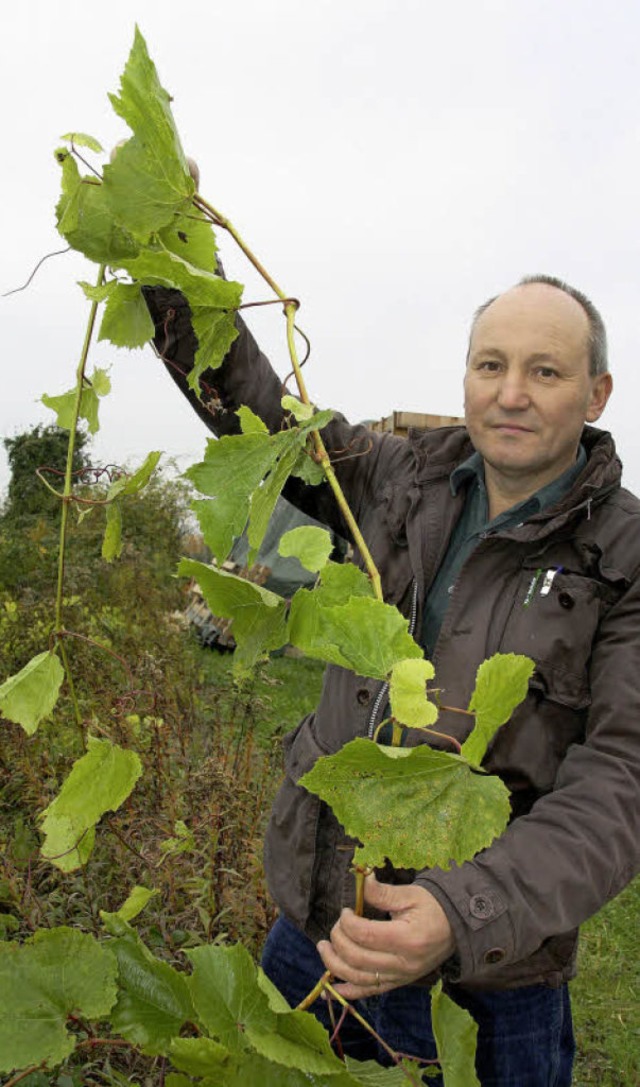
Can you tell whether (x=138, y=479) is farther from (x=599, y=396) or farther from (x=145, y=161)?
(x=599, y=396)

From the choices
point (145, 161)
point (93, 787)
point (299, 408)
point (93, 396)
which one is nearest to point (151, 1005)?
point (93, 787)

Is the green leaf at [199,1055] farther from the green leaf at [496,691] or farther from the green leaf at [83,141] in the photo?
the green leaf at [83,141]

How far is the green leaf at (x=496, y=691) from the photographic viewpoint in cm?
79

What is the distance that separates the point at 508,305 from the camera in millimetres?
1465

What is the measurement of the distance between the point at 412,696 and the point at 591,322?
1007mm

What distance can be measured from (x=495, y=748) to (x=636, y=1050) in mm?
2498

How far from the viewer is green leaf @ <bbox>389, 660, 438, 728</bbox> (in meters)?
0.73

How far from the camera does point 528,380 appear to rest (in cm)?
143

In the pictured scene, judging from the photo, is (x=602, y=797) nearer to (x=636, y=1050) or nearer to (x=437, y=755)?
(x=437, y=755)

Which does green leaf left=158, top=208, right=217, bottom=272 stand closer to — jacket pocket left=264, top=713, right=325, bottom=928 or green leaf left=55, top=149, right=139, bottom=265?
green leaf left=55, top=149, right=139, bottom=265

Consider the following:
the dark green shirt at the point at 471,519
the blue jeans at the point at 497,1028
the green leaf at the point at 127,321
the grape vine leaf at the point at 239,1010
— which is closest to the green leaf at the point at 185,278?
the green leaf at the point at 127,321

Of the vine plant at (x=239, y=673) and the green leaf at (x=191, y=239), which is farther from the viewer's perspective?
the green leaf at (x=191, y=239)

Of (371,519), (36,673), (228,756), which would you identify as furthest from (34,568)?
(36,673)

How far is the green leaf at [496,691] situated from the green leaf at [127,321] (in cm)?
56
